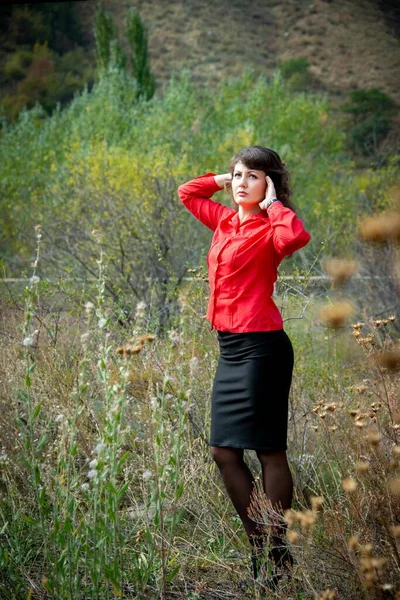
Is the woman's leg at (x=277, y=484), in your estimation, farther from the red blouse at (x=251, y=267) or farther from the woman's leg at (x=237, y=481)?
the red blouse at (x=251, y=267)

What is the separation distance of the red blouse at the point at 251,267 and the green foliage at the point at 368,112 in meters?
39.8

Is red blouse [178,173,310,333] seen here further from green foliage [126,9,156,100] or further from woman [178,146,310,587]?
green foliage [126,9,156,100]

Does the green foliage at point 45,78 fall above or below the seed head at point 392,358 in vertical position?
below

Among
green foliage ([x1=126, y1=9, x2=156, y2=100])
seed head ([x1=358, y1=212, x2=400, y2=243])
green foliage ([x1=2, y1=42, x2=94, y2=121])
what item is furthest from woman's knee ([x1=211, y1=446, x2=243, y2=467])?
green foliage ([x1=2, y1=42, x2=94, y2=121])

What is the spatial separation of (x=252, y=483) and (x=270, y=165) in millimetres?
1262

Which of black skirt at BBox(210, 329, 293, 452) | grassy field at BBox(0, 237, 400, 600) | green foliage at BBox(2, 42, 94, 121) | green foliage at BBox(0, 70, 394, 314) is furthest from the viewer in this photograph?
green foliage at BBox(2, 42, 94, 121)

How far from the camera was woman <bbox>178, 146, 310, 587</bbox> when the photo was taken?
3084 mm

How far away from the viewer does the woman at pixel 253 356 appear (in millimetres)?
3084

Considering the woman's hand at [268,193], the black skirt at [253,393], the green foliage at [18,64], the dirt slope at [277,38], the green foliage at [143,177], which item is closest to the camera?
the black skirt at [253,393]

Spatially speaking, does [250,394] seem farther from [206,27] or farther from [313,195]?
[206,27]

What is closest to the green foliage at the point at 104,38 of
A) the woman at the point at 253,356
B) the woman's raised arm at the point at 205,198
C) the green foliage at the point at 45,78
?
the green foliage at the point at 45,78

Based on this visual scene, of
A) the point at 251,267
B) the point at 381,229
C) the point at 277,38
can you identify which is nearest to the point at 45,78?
the point at 277,38

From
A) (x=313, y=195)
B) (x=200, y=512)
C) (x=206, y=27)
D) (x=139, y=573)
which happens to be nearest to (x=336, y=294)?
(x=200, y=512)

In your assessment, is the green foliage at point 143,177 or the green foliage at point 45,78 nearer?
the green foliage at point 143,177
